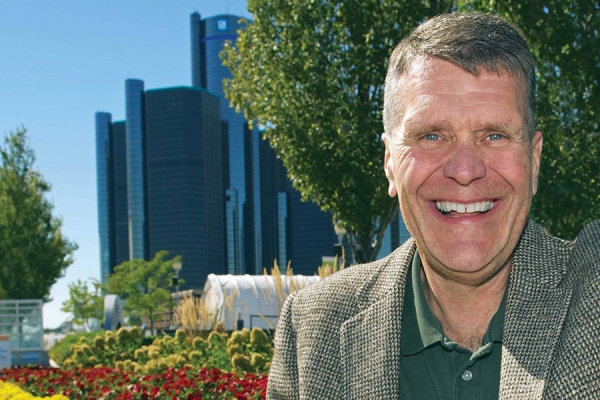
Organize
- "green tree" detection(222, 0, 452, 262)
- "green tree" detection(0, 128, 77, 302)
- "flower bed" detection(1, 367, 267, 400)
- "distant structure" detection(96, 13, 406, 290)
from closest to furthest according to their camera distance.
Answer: "flower bed" detection(1, 367, 267, 400) < "green tree" detection(222, 0, 452, 262) < "green tree" detection(0, 128, 77, 302) < "distant structure" detection(96, 13, 406, 290)

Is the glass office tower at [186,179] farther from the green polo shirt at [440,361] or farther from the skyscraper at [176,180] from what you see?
the green polo shirt at [440,361]

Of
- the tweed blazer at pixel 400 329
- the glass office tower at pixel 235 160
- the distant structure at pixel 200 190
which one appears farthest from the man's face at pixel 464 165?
the glass office tower at pixel 235 160

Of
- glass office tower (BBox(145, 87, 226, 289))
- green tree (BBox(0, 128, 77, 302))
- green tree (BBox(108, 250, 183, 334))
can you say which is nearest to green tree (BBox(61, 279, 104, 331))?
green tree (BBox(108, 250, 183, 334))

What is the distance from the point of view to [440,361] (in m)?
1.97

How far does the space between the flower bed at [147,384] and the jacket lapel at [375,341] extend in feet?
16.0

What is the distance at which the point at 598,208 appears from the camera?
11234 millimetres

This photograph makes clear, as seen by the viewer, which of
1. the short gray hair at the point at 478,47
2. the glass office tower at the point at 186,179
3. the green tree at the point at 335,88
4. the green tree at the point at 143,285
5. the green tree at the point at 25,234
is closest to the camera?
the short gray hair at the point at 478,47

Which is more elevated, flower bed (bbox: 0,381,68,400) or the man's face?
the man's face

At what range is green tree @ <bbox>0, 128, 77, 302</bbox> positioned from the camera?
32531 millimetres

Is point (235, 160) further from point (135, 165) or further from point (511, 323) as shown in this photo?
point (511, 323)

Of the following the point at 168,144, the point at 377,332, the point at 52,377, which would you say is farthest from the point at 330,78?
the point at 168,144

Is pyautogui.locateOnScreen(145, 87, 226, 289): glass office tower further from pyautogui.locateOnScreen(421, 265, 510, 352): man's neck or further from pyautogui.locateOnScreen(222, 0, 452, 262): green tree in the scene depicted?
pyautogui.locateOnScreen(421, 265, 510, 352): man's neck

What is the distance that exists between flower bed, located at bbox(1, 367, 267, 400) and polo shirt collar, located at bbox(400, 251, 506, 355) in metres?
4.86

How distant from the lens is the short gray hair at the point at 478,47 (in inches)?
72.3
